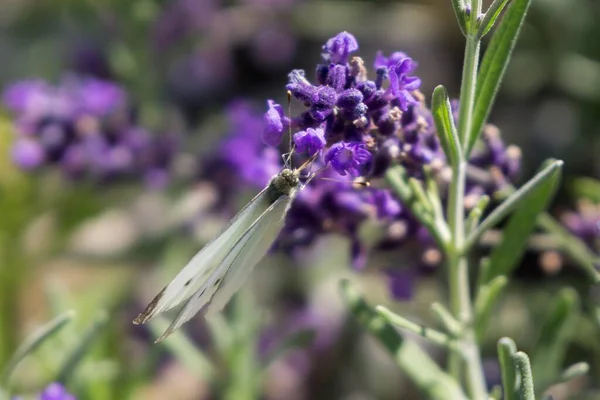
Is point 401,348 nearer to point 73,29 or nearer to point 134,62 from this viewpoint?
point 134,62

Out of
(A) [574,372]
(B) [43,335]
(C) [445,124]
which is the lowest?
(B) [43,335]

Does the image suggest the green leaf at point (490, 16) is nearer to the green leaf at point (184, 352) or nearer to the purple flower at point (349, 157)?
the purple flower at point (349, 157)

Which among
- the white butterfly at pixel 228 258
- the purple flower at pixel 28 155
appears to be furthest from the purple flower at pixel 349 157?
the purple flower at pixel 28 155

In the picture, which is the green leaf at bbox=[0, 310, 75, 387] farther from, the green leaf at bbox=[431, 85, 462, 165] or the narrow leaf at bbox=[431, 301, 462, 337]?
the green leaf at bbox=[431, 85, 462, 165]

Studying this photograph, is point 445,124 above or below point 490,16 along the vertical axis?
below

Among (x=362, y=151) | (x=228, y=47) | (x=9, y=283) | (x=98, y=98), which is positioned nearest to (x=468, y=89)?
(x=362, y=151)

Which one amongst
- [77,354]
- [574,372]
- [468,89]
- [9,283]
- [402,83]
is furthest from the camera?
[9,283]

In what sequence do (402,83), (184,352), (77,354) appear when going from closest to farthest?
(402,83)
(77,354)
(184,352)

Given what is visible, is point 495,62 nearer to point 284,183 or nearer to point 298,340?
point 284,183
